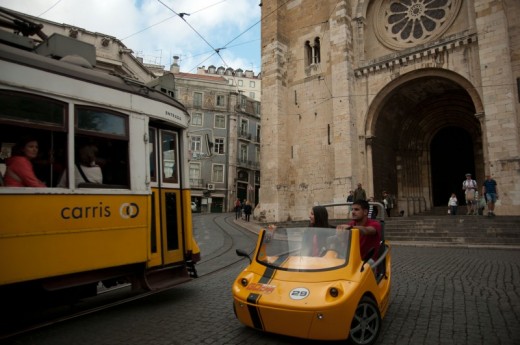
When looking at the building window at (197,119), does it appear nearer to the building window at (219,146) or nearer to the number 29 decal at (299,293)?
the building window at (219,146)

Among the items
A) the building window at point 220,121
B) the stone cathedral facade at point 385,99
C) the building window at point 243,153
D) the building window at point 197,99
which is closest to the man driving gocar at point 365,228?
the stone cathedral facade at point 385,99

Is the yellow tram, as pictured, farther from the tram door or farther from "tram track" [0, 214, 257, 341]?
"tram track" [0, 214, 257, 341]

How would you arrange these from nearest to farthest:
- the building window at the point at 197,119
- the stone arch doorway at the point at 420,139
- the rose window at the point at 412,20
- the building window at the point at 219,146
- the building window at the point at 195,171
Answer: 1. the rose window at the point at 412,20
2. the stone arch doorway at the point at 420,139
3. the building window at the point at 195,171
4. the building window at the point at 197,119
5. the building window at the point at 219,146

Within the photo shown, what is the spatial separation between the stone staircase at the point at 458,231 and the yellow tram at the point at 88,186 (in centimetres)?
983

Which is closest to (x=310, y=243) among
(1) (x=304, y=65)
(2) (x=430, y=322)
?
(2) (x=430, y=322)

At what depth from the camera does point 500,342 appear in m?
3.34

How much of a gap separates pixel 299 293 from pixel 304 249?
64 centimetres

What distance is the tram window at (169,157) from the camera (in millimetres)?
5227

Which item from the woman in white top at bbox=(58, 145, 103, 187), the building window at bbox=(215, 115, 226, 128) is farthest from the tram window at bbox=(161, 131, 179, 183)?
the building window at bbox=(215, 115, 226, 128)

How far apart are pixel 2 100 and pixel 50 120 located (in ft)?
1.54

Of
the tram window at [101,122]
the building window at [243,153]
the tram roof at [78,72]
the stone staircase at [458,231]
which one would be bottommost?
the stone staircase at [458,231]

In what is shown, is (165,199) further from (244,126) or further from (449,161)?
(244,126)

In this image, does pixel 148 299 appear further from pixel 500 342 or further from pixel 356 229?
pixel 500 342

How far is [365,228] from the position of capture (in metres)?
3.91
